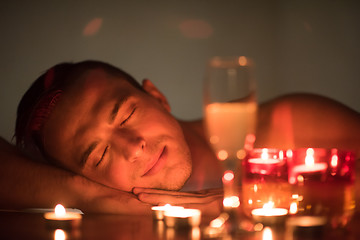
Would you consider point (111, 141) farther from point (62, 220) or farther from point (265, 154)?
point (265, 154)

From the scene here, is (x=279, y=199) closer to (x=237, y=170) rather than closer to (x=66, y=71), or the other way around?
(x=237, y=170)

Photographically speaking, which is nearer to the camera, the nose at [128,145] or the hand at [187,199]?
the hand at [187,199]

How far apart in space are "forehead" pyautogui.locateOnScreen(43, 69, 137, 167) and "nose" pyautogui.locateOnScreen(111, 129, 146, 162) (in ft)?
0.39

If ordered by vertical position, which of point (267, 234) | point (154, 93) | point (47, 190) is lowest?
point (267, 234)

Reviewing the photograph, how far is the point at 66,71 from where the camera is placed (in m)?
2.20

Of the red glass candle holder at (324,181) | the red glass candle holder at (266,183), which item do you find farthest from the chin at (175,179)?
the red glass candle holder at (324,181)

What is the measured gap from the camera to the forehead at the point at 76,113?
1.81 meters

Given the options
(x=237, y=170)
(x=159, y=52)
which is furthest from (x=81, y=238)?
(x=159, y=52)

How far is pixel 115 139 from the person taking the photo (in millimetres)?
1733

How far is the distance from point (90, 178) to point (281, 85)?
177 centimetres

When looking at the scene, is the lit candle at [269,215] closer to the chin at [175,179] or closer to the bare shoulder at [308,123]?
the chin at [175,179]

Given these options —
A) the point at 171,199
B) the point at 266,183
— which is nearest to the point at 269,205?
the point at 266,183

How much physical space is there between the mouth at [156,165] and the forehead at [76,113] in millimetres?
259

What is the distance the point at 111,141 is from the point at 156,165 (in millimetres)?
194
